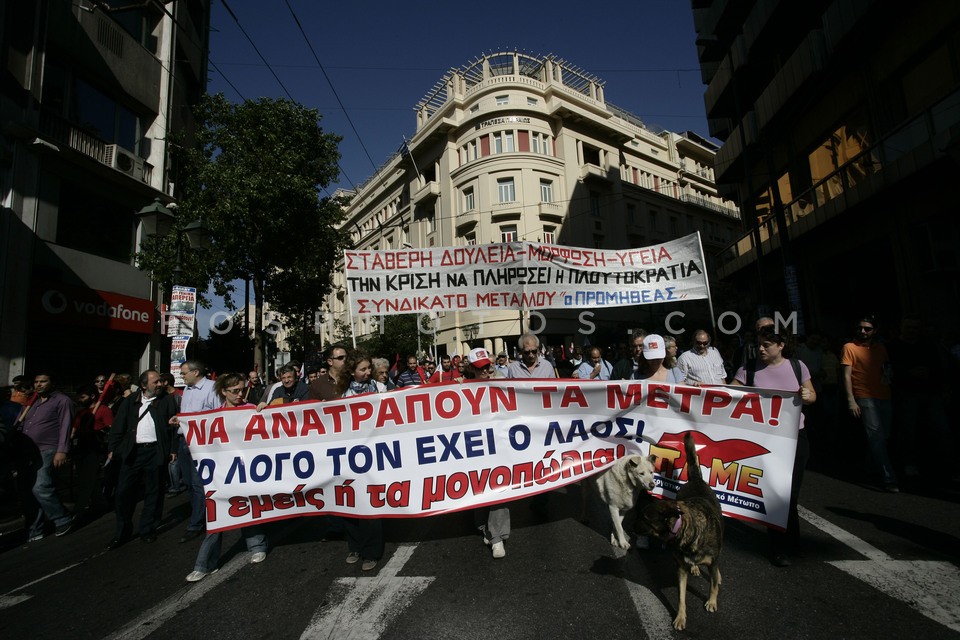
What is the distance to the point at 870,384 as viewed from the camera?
552 cm

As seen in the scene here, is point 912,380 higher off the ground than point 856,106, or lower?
lower

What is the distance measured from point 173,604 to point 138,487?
2.24 m

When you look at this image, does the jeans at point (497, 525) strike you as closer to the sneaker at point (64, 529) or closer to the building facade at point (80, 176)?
the sneaker at point (64, 529)

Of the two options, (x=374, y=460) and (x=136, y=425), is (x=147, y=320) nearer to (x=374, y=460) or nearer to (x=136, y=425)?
(x=136, y=425)

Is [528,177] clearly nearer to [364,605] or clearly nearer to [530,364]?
[530,364]

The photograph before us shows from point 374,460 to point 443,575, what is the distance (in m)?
1.09

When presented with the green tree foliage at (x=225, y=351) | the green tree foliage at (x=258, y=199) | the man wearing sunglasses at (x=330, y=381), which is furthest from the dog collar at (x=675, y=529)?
the green tree foliage at (x=225, y=351)

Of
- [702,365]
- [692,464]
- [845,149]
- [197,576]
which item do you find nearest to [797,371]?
[692,464]

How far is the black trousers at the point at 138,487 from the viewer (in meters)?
5.08

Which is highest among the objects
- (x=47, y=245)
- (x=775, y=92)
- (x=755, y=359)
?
(x=775, y=92)

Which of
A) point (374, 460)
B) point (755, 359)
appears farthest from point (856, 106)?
point (374, 460)

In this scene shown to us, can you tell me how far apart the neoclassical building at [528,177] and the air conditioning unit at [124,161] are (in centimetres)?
1970

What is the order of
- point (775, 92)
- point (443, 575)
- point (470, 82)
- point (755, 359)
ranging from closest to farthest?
point (443, 575) < point (755, 359) < point (775, 92) < point (470, 82)

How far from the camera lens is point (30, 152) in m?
12.0
